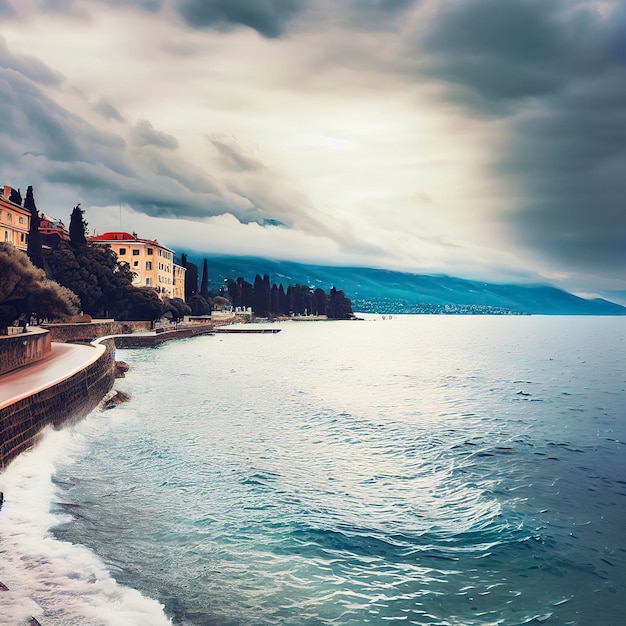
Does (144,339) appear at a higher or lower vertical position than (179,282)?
lower

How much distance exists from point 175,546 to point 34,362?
958 inches

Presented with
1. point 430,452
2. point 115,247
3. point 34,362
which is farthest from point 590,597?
point 115,247

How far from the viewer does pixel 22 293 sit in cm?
3916

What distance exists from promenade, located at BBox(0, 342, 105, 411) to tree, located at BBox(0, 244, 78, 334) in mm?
4096

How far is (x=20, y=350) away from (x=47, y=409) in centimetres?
1220

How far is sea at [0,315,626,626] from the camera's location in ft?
33.2

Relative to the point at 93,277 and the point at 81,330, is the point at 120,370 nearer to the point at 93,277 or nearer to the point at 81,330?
the point at 81,330

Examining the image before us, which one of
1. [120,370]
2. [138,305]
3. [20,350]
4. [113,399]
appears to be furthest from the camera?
[138,305]

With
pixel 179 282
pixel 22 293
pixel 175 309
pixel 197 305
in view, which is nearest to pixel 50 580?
pixel 22 293

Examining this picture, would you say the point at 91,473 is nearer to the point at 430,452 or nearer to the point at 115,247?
the point at 430,452

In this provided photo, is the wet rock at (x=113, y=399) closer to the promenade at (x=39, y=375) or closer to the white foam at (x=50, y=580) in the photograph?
the promenade at (x=39, y=375)

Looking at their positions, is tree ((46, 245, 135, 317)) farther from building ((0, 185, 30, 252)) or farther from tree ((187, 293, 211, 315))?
tree ((187, 293, 211, 315))

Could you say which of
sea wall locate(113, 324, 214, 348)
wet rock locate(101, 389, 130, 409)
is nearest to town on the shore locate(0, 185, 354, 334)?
sea wall locate(113, 324, 214, 348)

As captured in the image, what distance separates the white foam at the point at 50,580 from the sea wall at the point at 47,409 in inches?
72.9
